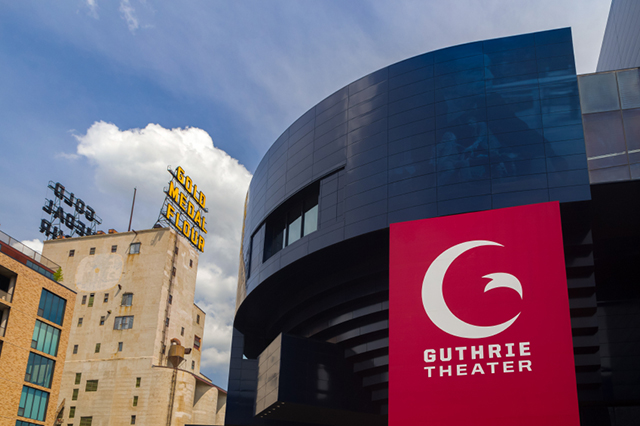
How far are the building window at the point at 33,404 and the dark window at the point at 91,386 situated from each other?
3610cm

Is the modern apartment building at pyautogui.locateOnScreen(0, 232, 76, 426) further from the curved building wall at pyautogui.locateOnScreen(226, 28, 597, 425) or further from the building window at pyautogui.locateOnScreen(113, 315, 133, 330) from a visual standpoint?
the building window at pyautogui.locateOnScreen(113, 315, 133, 330)

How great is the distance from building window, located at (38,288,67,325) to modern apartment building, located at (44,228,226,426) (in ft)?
108

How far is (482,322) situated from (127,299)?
82.0 m

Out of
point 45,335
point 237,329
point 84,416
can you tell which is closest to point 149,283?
point 84,416

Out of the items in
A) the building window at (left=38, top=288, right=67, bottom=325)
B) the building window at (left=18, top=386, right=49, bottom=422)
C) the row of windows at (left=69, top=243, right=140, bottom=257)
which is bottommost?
the building window at (left=18, top=386, right=49, bottom=422)

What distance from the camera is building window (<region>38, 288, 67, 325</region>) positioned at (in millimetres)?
63766

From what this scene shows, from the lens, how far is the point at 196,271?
114 metres

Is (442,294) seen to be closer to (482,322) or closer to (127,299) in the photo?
(482,322)

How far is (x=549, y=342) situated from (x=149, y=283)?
82791mm

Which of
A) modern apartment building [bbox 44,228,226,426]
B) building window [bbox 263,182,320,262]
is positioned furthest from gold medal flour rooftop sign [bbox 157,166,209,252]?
building window [bbox 263,182,320,262]

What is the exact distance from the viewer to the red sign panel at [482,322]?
2948cm

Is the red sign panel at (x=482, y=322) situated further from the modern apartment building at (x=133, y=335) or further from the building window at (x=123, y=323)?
the building window at (x=123, y=323)

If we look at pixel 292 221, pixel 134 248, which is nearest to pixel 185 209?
pixel 134 248

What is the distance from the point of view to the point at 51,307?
6506cm
